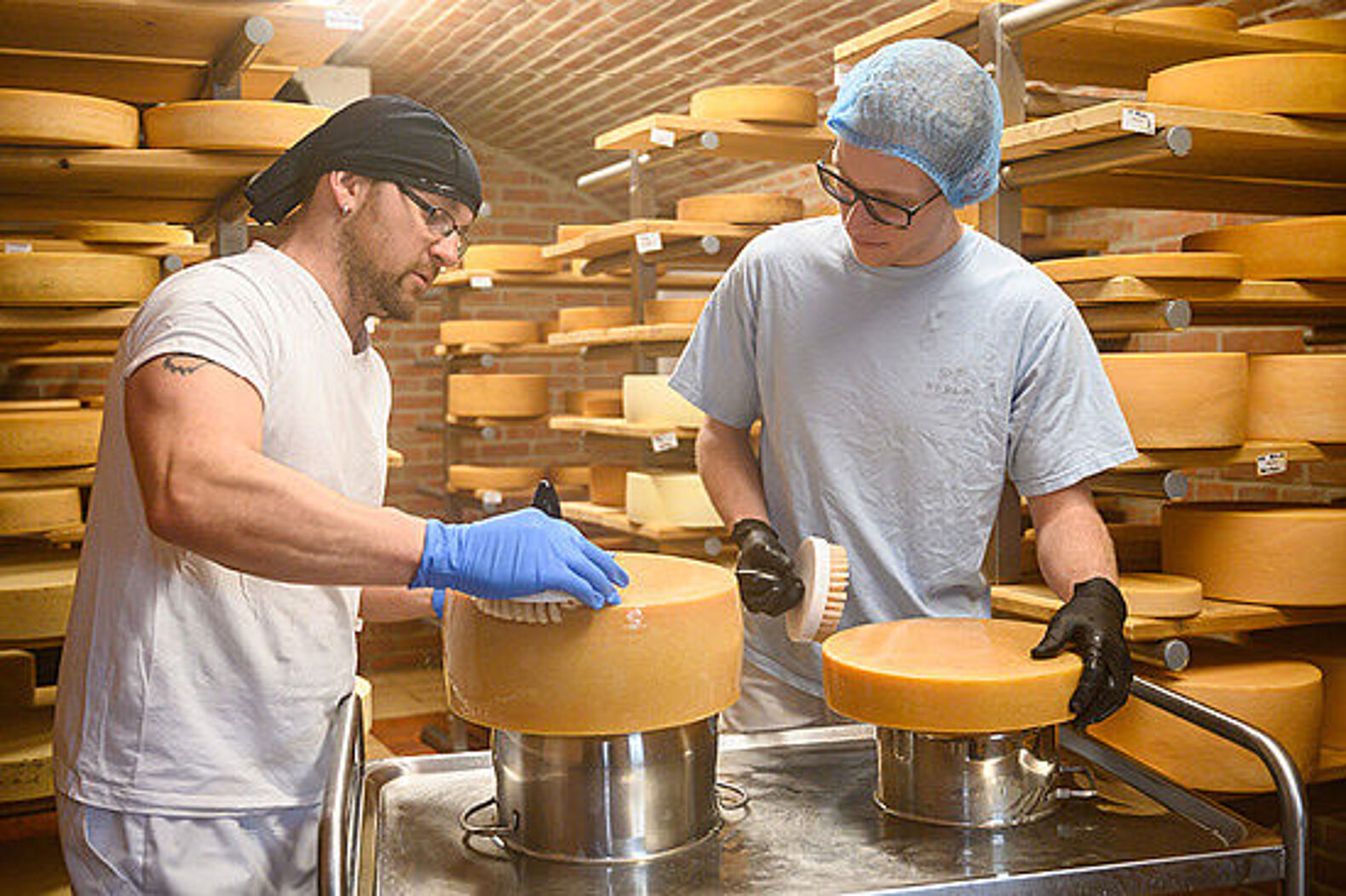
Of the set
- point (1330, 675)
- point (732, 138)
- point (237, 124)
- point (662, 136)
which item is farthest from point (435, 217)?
point (732, 138)

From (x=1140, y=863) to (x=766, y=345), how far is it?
0.99 meters

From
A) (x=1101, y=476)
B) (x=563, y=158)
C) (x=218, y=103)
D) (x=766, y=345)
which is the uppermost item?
(x=563, y=158)

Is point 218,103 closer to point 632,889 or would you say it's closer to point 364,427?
point 364,427

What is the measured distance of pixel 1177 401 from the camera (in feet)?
9.32

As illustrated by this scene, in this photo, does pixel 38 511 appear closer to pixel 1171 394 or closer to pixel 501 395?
pixel 1171 394

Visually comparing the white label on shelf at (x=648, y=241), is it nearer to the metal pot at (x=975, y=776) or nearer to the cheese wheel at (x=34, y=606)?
the cheese wheel at (x=34, y=606)

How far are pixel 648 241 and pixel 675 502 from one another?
911mm

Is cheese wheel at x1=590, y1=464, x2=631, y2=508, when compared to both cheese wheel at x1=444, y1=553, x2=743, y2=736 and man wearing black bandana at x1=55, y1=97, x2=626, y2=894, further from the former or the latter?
cheese wheel at x1=444, y1=553, x2=743, y2=736

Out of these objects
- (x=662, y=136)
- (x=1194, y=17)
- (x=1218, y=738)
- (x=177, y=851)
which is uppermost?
(x=1194, y=17)

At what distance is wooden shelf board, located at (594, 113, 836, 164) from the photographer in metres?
4.12

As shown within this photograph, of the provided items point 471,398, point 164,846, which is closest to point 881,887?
point 164,846

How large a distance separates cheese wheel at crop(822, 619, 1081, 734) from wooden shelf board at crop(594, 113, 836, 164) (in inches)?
111

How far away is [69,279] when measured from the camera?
8.97 feet

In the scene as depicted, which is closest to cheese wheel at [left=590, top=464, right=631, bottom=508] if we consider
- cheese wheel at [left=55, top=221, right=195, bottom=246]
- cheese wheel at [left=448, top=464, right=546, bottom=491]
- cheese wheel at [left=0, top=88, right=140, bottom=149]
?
cheese wheel at [left=448, top=464, right=546, bottom=491]
